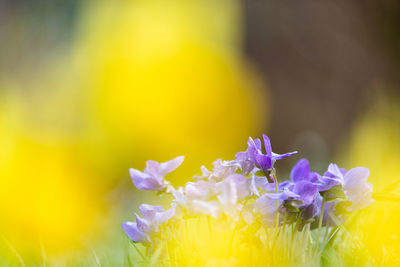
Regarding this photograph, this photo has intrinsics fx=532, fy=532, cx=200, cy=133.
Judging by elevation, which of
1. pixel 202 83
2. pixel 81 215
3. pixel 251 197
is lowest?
pixel 81 215

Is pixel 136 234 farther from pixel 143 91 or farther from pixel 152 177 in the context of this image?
pixel 143 91

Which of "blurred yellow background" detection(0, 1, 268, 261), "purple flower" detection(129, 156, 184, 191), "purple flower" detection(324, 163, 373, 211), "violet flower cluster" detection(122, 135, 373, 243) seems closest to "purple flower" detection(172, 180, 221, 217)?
"violet flower cluster" detection(122, 135, 373, 243)

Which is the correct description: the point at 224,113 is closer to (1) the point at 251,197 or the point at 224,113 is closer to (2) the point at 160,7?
(2) the point at 160,7

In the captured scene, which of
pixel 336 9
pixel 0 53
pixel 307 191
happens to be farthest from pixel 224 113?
pixel 307 191

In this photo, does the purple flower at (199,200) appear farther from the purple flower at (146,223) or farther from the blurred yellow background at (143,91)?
A: the blurred yellow background at (143,91)

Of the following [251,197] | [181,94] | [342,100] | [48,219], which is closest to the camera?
[251,197]

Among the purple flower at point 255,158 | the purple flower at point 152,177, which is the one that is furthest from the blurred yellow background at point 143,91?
the purple flower at point 255,158

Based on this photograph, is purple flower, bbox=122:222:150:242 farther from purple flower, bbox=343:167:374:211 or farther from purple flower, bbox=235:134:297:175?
purple flower, bbox=343:167:374:211

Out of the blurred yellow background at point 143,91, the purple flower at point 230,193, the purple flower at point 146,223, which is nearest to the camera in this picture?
the purple flower at point 230,193
